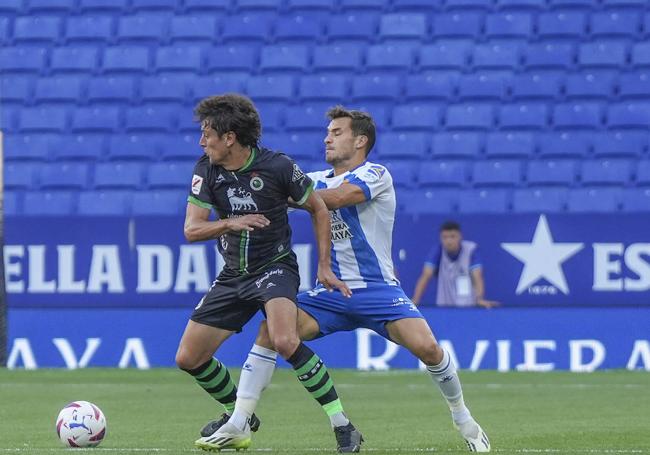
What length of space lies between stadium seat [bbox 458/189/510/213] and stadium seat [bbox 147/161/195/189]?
3594 mm

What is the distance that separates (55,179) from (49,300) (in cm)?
370

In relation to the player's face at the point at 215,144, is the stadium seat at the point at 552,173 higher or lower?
lower

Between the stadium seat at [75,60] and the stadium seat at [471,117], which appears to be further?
the stadium seat at [75,60]

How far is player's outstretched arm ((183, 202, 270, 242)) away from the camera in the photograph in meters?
7.58

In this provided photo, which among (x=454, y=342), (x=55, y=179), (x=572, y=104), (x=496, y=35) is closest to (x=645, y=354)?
(x=454, y=342)

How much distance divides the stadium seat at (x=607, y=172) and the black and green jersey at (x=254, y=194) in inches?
430

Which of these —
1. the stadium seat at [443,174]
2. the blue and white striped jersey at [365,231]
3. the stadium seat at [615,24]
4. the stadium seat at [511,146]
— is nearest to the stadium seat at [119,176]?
the stadium seat at [443,174]

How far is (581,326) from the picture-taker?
1529 centimetres

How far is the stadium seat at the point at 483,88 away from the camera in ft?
64.8

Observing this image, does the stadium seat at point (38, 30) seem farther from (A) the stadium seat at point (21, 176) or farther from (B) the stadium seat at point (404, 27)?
(B) the stadium seat at point (404, 27)

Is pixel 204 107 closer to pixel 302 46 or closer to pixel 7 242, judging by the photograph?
pixel 7 242

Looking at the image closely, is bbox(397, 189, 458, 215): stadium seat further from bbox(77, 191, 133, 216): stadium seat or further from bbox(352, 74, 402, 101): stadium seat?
bbox(77, 191, 133, 216): stadium seat

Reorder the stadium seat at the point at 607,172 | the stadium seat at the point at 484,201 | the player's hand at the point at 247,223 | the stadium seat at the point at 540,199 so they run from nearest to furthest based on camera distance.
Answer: the player's hand at the point at 247,223, the stadium seat at the point at 540,199, the stadium seat at the point at 484,201, the stadium seat at the point at 607,172

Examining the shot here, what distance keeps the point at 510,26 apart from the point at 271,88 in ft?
11.0
